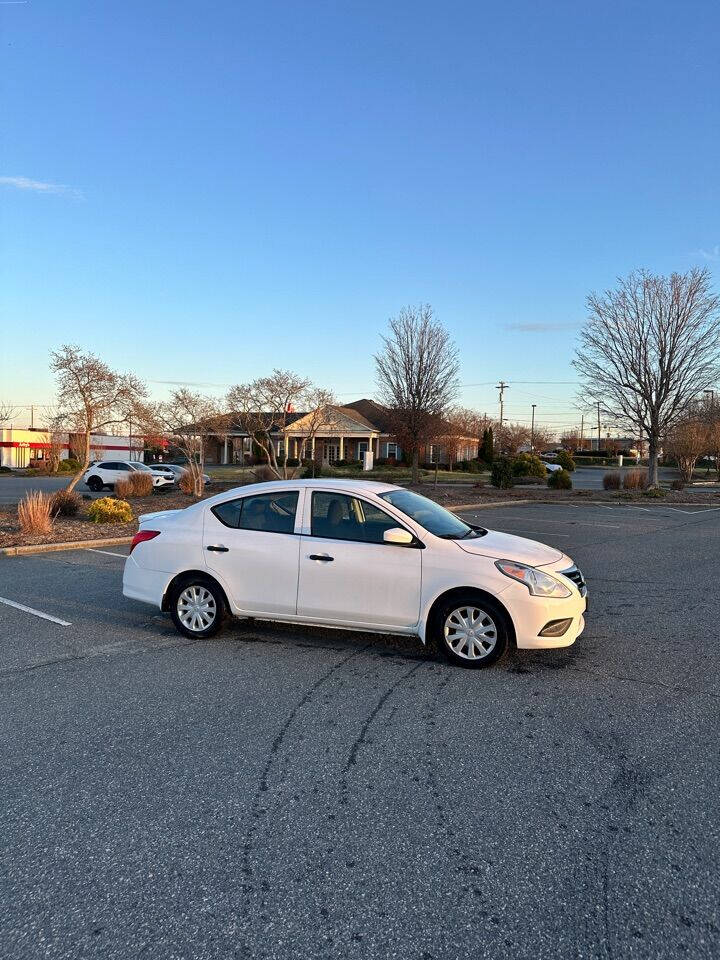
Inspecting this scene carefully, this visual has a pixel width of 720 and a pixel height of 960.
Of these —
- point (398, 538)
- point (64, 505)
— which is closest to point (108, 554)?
point (64, 505)

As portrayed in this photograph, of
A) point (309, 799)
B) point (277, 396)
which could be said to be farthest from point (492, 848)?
point (277, 396)

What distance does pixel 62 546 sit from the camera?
42.1 feet

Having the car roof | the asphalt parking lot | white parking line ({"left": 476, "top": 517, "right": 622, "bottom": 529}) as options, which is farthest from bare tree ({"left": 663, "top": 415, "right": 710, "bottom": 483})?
the car roof

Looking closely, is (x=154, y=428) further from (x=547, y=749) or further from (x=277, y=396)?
(x=547, y=749)

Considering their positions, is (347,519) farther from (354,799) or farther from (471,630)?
(354,799)

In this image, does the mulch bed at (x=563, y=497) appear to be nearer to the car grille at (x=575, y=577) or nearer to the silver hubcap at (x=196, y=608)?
the car grille at (x=575, y=577)

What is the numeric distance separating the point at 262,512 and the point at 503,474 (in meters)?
26.6

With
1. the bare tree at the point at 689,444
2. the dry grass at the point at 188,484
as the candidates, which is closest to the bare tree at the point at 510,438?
the bare tree at the point at 689,444

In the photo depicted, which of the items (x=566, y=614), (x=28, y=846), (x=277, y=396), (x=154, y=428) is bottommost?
(x=28, y=846)

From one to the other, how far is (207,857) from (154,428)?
22181 millimetres

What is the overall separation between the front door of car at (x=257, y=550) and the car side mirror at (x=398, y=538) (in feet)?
2.84

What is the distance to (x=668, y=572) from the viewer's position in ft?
34.9

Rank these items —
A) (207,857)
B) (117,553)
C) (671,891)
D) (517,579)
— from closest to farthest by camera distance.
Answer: (671,891) → (207,857) → (517,579) → (117,553)

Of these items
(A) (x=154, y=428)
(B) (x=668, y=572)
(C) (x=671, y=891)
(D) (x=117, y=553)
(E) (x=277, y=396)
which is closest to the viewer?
(C) (x=671, y=891)
